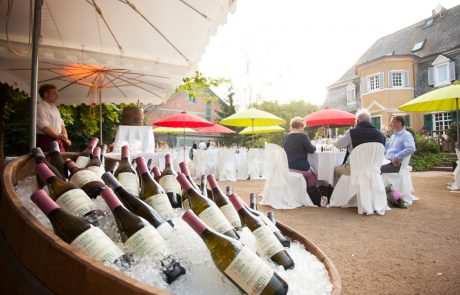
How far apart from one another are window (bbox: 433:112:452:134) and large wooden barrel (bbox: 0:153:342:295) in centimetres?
2267

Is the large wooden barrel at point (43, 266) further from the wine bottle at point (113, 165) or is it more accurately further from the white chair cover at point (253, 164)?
the white chair cover at point (253, 164)

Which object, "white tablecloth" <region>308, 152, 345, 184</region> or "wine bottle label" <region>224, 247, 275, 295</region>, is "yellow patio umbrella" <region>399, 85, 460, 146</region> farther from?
"wine bottle label" <region>224, 247, 275, 295</region>

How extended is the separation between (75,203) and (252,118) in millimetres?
8419

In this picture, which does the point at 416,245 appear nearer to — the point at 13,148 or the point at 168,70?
the point at 168,70

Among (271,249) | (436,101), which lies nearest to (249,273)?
(271,249)

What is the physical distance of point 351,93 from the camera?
25.6 meters

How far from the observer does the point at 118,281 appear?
52 cm

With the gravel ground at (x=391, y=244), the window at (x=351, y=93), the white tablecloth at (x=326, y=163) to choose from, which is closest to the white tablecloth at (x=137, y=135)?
the gravel ground at (x=391, y=244)

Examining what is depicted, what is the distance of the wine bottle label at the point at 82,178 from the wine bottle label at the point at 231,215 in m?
0.50

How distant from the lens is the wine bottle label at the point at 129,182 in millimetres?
1179

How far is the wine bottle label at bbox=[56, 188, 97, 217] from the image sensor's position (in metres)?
0.88

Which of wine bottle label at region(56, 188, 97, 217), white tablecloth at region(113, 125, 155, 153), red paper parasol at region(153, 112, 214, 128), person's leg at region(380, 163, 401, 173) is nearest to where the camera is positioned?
wine bottle label at region(56, 188, 97, 217)

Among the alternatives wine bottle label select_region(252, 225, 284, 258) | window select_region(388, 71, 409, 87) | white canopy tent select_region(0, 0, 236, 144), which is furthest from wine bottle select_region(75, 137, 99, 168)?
window select_region(388, 71, 409, 87)

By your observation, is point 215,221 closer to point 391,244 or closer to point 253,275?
point 253,275
